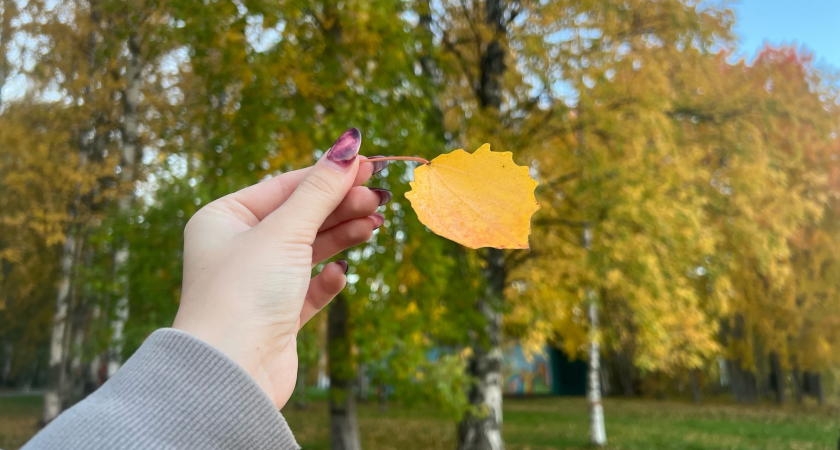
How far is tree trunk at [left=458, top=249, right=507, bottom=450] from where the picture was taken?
24.6ft

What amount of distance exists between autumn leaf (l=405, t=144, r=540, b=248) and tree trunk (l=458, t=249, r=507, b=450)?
20.5 ft

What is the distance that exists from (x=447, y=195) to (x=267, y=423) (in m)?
0.51

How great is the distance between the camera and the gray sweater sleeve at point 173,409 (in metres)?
0.73

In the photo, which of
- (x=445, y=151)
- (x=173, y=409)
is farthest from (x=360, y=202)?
(x=445, y=151)

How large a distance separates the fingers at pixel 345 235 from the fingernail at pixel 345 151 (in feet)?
0.64

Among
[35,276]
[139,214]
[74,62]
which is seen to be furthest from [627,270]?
[35,276]

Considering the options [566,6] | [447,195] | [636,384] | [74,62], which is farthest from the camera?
[636,384]

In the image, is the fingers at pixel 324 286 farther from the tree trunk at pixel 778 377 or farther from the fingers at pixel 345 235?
the tree trunk at pixel 778 377

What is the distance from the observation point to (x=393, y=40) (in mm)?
5441

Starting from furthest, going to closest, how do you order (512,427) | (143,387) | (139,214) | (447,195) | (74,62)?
(512,427) < (74,62) < (139,214) < (447,195) < (143,387)

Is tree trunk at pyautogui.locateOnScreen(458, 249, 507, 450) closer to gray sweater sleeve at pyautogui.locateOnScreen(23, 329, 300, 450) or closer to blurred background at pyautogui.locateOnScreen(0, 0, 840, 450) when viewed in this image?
blurred background at pyautogui.locateOnScreen(0, 0, 840, 450)

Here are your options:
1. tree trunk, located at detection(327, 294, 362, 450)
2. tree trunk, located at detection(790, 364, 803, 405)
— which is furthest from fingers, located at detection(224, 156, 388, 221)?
tree trunk, located at detection(790, 364, 803, 405)

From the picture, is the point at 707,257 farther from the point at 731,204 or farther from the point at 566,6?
the point at 566,6

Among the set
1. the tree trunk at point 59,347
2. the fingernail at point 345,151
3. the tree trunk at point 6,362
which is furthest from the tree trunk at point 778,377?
the tree trunk at point 6,362
